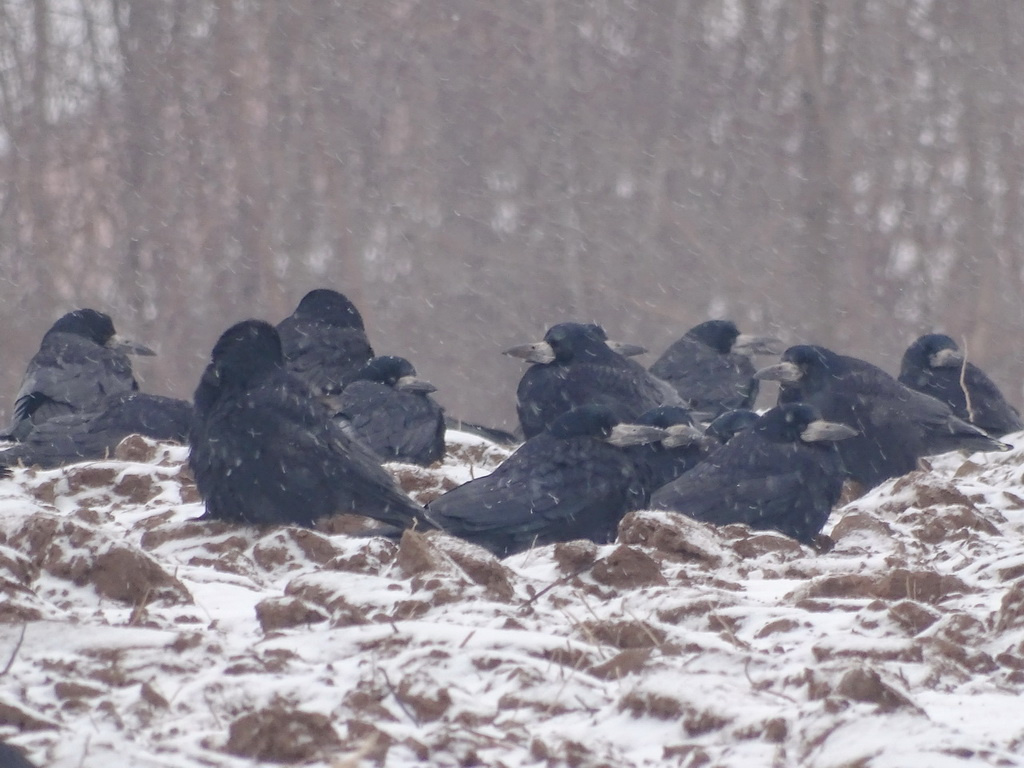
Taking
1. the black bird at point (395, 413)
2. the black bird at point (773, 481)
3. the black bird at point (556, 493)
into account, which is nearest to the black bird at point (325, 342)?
the black bird at point (395, 413)

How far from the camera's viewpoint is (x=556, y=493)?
7293mm

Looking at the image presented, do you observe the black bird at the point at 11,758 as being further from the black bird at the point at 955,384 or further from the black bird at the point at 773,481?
the black bird at the point at 955,384

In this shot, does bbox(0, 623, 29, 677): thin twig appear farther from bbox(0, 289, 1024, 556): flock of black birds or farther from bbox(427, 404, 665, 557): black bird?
bbox(427, 404, 665, 557): black bird

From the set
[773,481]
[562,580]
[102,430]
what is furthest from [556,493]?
[102,430]

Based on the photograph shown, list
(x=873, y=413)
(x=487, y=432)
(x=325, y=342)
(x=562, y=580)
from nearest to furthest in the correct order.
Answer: (x=562, y=580)
(x=873, y=413)
(x=325, y=342)
(x=487, y=432)

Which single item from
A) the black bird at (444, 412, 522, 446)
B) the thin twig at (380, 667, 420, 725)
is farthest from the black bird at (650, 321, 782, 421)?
the thin twig at (380, 667, 420, 725)

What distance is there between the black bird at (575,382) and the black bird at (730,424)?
480 millimetres

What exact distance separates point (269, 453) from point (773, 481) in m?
2.49

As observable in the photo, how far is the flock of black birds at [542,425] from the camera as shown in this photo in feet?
22.7

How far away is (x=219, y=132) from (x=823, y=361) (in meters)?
16.6

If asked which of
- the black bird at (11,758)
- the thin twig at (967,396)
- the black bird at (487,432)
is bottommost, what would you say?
the black bird at (487,432)

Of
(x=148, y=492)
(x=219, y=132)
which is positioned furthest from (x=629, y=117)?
(x=148, y=492)

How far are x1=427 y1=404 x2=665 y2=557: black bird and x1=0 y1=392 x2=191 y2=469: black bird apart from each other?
3.14 meters

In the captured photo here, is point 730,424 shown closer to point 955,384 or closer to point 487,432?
point 955,384
